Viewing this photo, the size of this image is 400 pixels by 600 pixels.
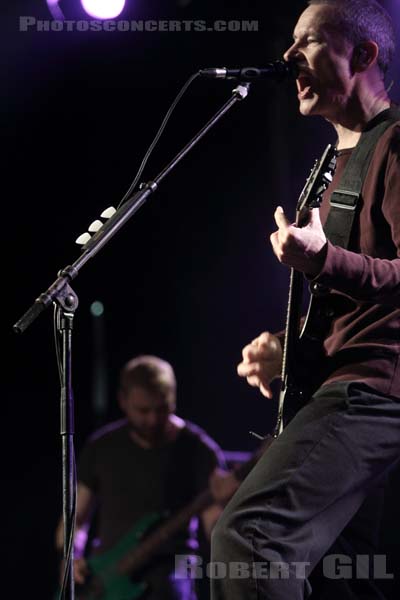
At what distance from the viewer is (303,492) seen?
1.96 meters

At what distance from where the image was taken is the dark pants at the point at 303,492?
191 cm

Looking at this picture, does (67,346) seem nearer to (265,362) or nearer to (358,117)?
(265,362)

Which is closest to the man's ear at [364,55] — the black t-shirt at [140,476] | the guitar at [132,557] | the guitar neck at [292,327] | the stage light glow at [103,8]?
the guitar neck at [292,327]

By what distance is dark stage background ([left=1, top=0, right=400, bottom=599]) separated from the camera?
4.62 meters

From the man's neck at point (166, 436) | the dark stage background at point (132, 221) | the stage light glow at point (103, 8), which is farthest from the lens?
the man's neck at point (166, 436)

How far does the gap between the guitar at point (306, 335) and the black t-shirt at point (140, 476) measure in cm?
258

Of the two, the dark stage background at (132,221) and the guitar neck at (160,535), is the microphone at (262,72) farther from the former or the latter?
the guitar neck at (160,535)

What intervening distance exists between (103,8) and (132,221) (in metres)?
1.28

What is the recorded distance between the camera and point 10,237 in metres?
4.95

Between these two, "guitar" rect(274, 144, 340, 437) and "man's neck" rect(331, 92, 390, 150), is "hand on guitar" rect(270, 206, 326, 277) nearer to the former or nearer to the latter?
"guitar" rect(274, 144, 340, 437)

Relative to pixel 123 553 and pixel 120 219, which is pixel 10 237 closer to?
pixel 123 553

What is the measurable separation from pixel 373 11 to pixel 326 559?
160 centimetres

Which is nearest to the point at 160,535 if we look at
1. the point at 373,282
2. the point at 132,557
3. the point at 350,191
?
the point at 132,557

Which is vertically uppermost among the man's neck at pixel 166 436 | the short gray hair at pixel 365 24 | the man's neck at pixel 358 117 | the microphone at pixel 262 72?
the short gray hair at pixel 365 24
